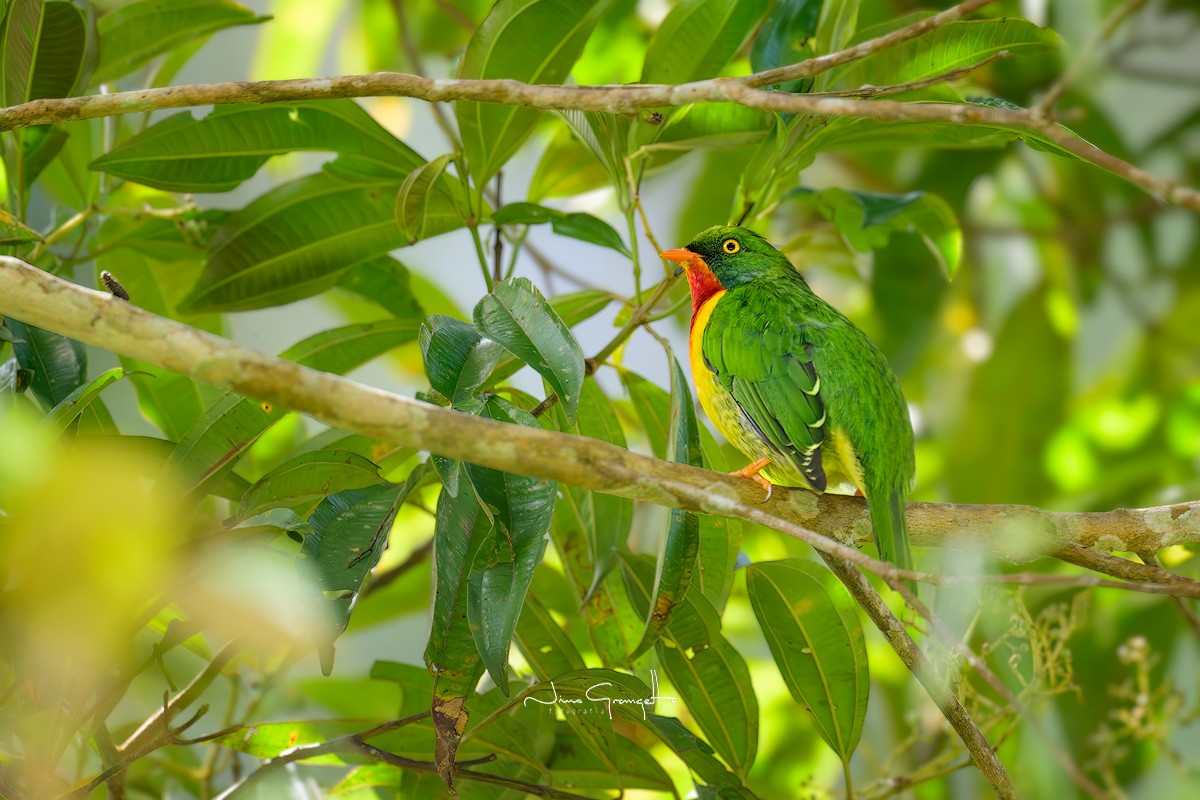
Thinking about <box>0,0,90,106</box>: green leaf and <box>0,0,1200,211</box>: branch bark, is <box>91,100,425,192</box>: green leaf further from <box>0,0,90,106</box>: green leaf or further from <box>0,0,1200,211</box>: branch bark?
<box>0,0,1200,211</box>: branch bark

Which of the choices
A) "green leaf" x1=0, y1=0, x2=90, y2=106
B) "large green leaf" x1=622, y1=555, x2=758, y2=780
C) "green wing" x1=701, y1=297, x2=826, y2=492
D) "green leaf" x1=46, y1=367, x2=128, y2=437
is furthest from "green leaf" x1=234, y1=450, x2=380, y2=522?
"green leaf" x1=0, y1=0, x2=90, y2=106

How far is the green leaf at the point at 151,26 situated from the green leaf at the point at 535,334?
100 cm

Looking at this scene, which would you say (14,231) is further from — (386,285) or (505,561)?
(505,561)

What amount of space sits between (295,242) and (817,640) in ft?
4.17

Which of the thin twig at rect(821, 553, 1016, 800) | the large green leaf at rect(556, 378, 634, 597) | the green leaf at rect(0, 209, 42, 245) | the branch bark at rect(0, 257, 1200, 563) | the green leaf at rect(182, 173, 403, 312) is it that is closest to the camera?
the branch bark at rect(0, 257, 1200, 563)

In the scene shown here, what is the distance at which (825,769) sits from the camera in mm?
3148

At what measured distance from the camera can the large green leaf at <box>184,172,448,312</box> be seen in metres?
2.01

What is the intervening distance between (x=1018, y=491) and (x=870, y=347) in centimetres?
184

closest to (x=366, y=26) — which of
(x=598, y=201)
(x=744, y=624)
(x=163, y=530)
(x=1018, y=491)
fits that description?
(x=598, y=201)

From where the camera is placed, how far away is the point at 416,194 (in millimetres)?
1823

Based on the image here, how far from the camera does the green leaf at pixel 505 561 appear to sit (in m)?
1.37

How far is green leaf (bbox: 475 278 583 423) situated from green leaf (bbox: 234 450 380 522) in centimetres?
35

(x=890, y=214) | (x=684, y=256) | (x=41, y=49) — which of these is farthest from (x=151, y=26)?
(x=890, y=214)

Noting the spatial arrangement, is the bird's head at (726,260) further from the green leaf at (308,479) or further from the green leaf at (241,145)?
the green leaf at (308,479)
